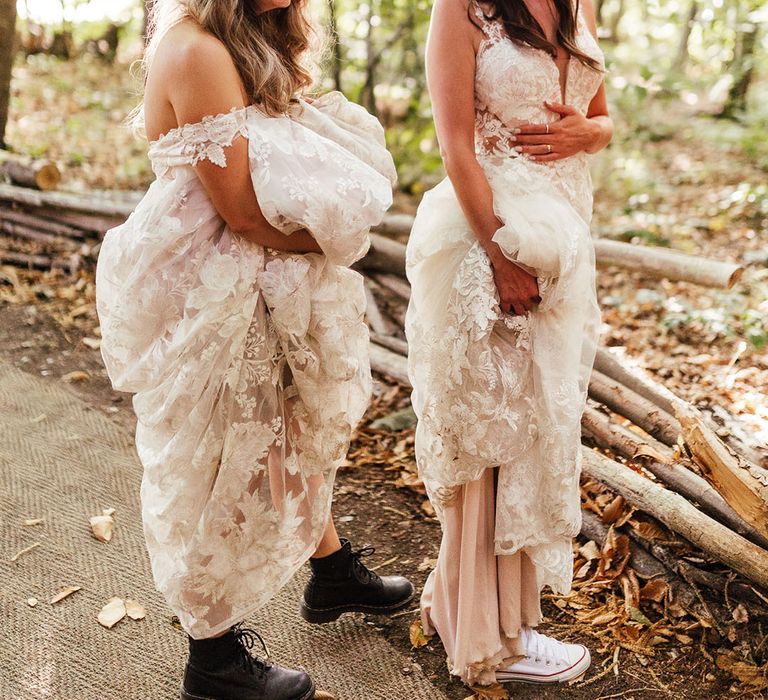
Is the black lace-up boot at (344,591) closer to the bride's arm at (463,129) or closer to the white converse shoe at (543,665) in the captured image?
the white converse shoe at (543,665)

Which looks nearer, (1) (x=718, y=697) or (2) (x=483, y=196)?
(2) (x=483, y=196)

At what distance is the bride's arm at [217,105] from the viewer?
191 cm

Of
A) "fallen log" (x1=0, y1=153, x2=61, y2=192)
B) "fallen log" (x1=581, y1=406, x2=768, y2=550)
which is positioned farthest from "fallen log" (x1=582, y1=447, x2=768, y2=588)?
"fallen log" (x1=0, y1=153, x2=61, y2=192)

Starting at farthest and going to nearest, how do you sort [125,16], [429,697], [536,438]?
1. [125,16]
2. [429,697]
3. [536,438]

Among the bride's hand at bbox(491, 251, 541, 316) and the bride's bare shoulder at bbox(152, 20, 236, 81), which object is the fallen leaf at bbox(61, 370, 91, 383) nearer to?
the bride's bare shoulder at bbox(152, 20, 236, 81)

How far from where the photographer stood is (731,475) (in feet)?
8.43

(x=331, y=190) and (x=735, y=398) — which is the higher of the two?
(x=331, y=190)

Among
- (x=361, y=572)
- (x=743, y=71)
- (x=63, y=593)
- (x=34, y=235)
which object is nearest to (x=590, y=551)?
(x=361, y=572)

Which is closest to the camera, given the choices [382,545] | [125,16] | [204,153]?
[204,153]

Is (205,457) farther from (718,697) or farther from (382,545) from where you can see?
(718,697)

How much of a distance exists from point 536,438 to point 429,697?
94 cm

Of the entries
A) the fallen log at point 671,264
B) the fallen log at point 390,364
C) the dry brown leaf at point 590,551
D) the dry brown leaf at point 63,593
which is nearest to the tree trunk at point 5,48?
the fallen log at point 390,364

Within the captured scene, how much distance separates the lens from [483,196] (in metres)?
2.20

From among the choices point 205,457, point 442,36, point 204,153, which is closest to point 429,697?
point 205,457
